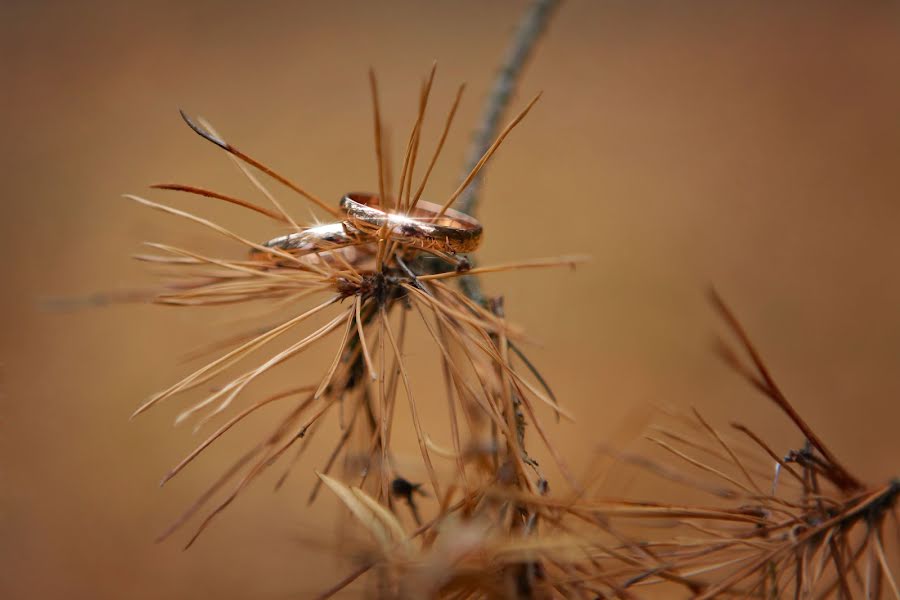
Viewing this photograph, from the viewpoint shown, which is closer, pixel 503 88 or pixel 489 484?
pixel 489 484

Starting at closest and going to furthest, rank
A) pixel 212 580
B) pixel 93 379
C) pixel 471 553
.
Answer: pixel 471 553 → pixel 212 580 → pixel 93 379

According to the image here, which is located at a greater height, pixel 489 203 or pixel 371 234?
pixel 489 203

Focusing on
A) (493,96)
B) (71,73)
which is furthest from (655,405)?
(71,73)

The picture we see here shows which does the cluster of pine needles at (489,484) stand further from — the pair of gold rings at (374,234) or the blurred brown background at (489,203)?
the blurred brown background at (489,203)

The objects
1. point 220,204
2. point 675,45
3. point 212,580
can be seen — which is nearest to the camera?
point 212,580

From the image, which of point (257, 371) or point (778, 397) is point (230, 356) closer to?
point (257, 371)

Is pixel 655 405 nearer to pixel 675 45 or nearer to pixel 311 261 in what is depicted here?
pixel 311 261

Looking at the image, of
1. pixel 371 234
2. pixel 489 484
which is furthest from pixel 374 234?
pixel 489 484

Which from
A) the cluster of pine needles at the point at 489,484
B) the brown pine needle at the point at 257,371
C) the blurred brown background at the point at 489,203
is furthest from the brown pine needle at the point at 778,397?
the blurred brown background at the point at 489,203
